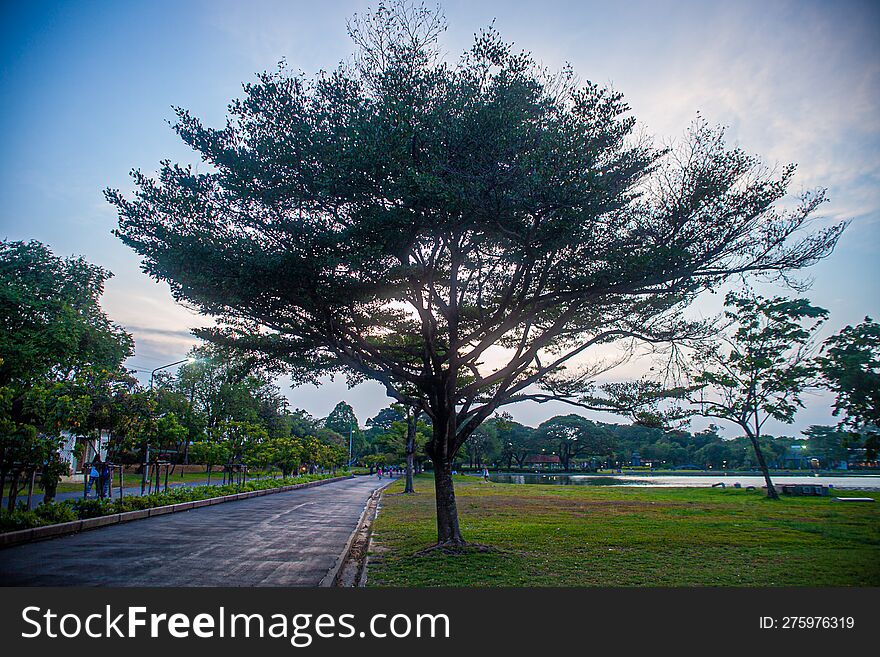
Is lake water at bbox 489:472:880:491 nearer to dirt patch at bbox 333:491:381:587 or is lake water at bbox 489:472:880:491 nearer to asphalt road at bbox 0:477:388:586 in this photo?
dirt patch at bbox 333:491:381:587

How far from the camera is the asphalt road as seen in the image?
7609 mm

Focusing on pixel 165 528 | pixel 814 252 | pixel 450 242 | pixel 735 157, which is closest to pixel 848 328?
pixel 814 252

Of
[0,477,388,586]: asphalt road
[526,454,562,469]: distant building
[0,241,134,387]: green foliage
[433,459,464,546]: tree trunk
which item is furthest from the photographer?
[526,454,562,469]: distant building

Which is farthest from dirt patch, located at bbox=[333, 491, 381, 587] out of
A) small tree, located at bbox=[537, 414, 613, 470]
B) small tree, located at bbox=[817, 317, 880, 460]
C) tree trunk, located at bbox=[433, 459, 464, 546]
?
small tree, located at bbox=[537, 414, 613, 470]

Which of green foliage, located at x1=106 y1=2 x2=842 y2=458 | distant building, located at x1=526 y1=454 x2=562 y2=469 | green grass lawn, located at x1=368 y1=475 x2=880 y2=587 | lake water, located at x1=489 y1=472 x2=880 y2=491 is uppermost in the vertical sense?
green foliage, located at x1=106 y1=2 x2=842 y2=458

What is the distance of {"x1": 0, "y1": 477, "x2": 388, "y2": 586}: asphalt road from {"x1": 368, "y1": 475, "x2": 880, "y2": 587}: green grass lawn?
131 centimetres

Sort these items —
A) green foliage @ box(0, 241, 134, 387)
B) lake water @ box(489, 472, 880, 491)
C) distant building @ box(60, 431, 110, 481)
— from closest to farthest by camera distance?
1. distant building @ box(60, 431, 110, 481)
2. green foliage @ box(0, 241, 134, 387)
3. lake water @ box(489, 472, 880, 491)

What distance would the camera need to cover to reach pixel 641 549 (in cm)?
1084

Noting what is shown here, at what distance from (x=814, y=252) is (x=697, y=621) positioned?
22.5 ft

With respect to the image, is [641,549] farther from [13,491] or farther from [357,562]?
[13,491]

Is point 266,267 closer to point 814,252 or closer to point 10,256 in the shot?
point 814,252

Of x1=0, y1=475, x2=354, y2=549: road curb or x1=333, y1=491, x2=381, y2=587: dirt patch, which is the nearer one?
x1=333, y1=491, x2=381, y2=587: dirt patch

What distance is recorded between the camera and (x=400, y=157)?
8.29 m

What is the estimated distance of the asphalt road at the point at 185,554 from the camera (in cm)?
761
